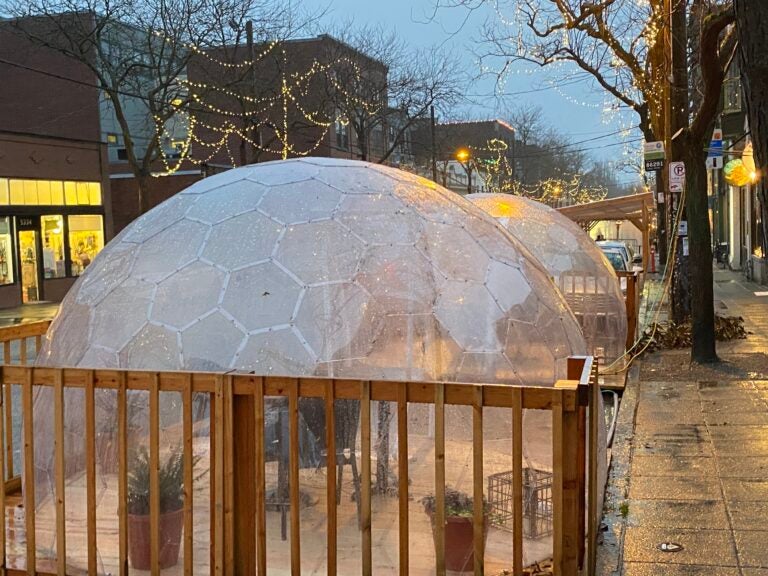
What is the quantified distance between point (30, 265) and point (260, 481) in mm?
26034

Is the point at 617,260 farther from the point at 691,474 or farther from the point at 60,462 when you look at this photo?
the point at 60,462

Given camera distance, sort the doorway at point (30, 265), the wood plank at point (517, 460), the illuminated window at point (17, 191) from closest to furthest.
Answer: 1. the wood plank at point (517, 460)
2. the illuminated window at point (17, 191)
3. the doorway at point (30, 265)

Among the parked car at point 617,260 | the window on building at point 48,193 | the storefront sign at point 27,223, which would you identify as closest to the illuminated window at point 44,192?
A: the window on building at point 48,193

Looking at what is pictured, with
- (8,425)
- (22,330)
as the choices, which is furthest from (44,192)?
(8,425)

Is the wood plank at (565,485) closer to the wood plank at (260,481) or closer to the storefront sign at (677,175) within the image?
the wood plank at (260,481)

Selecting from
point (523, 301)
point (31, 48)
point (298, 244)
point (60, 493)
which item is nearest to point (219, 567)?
point (60, 493)

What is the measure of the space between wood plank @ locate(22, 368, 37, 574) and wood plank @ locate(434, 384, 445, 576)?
2177mm

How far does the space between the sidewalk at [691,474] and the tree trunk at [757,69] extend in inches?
80.9

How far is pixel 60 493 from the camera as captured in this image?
4.23 m

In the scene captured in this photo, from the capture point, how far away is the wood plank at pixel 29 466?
4371 mm

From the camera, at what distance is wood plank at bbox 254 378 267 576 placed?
4.02m

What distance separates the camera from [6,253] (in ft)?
86.3

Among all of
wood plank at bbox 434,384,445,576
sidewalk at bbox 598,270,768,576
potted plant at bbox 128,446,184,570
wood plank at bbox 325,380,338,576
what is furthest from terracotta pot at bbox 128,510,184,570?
sidewalk at bbox 598,270,768,576

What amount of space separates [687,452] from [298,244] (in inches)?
173
